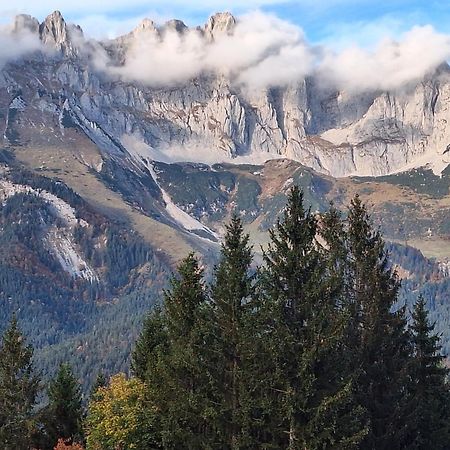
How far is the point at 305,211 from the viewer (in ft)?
143

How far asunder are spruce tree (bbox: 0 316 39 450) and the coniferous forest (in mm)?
9369

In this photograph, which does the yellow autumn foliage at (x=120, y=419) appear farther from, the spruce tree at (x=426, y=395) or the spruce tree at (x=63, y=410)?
the spruce tree at (x=426, y=395)

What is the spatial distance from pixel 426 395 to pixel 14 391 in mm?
36238

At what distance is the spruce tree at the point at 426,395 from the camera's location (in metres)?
49.6

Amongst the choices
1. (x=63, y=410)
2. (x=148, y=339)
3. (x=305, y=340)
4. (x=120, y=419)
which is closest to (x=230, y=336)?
(x=305, y=340)

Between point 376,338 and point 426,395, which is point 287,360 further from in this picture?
point 426,395

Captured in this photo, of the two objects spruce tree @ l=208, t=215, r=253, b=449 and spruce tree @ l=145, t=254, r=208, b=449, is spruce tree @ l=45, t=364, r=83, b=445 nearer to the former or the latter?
spruce tree @ l=145, t=254, r=208, b=449

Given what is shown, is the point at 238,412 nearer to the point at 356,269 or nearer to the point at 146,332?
the point at 356,269

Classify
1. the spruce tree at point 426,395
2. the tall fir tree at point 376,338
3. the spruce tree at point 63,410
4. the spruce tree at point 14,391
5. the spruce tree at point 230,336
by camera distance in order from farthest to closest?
the spruce tree at point 63,410 < the spruce tree at point 14,391 < the spruce tree at point 426,395 < the tall fir tree at point 376,338 < the spruce tree at point 230,336

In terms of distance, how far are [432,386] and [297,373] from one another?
2485cm

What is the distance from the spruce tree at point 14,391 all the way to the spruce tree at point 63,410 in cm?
522

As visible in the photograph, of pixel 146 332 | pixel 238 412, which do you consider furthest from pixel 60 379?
pixel 238 412

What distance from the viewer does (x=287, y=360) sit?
131ft

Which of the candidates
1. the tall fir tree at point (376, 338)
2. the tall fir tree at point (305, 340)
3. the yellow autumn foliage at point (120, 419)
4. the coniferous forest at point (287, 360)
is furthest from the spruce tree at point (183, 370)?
the tall fir tree at point (376, 338)
